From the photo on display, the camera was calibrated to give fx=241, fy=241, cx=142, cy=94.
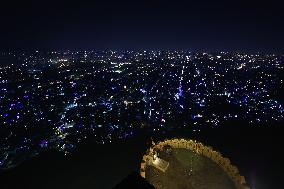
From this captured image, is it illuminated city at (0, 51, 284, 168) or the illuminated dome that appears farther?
illuminated city at (0, 51, 284, 168)

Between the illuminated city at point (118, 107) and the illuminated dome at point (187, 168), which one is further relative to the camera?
the illuminated city at point (118, 107)

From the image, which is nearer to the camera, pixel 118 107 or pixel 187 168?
pixel 187 168

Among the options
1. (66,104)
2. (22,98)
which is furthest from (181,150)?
(22,98)

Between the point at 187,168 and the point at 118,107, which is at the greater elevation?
the point at 187,168

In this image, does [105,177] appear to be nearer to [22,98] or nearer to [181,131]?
[181,131]

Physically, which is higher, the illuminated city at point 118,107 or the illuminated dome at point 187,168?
the illuminated dome at point 187,168

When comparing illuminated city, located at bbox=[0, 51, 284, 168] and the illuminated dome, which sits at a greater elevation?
the illuminated dome

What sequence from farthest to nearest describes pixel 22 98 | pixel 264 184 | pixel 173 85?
pixel 173 85 < pixel 22 98 < pixel 264 184

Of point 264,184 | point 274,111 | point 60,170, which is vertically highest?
point 274,111
